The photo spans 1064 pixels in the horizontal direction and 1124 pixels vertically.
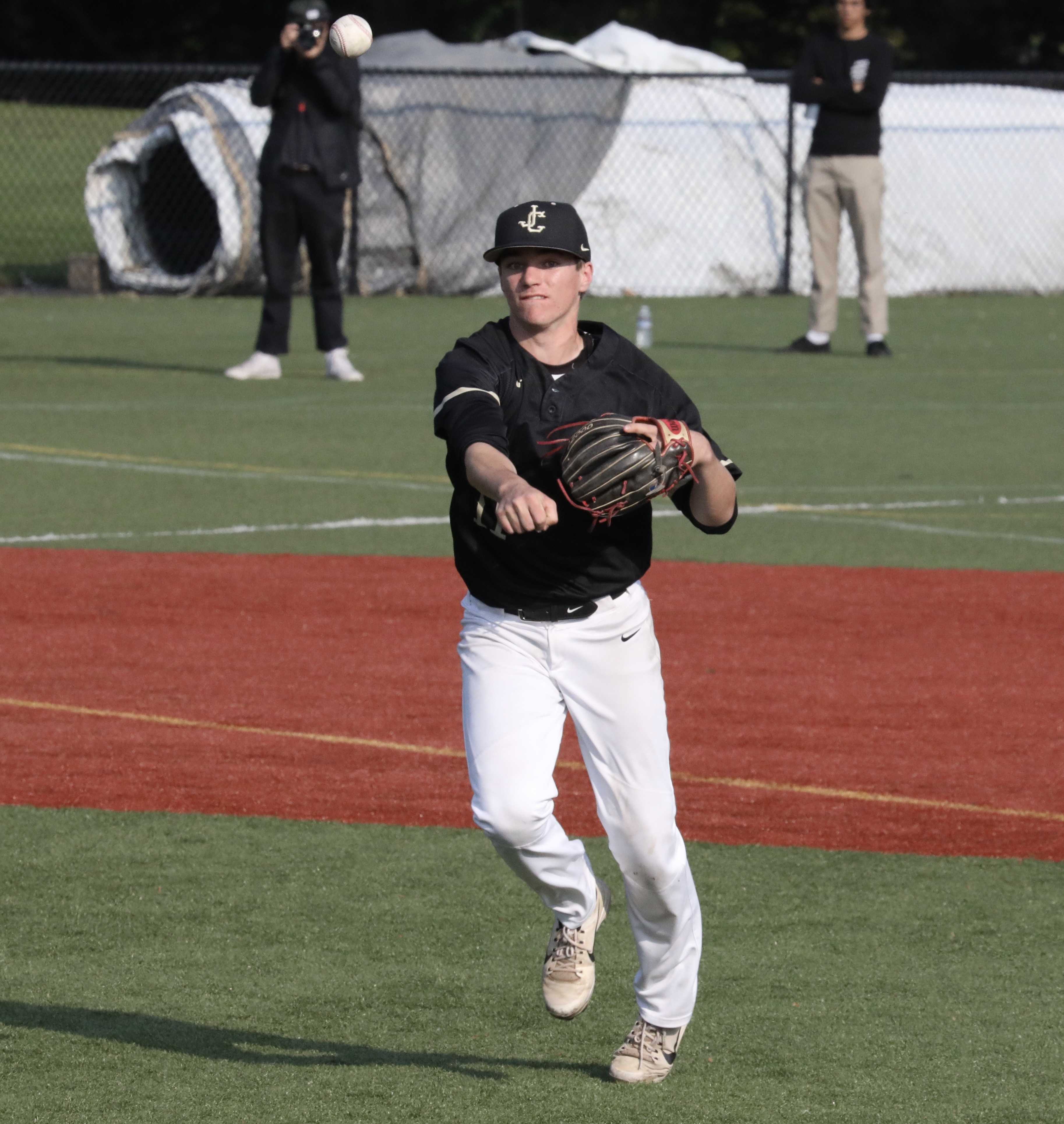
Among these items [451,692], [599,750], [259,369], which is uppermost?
[599,750]

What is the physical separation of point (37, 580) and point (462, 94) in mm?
18139

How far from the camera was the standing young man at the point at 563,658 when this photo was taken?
4.78 meters

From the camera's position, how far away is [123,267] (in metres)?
28.1

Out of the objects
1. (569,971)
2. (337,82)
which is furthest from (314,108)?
(569,971)

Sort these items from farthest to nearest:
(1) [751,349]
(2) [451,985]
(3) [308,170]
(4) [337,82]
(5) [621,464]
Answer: (1) [751,349] → (3) [308,170] → (4) [337,82] → (2) [451,985] → (5) [621,464]

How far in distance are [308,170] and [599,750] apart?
13173 mm

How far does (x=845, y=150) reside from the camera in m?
19.6

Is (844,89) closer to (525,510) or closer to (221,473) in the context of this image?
(221,473)

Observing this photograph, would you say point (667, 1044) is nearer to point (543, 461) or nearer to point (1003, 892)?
point (543, 461)

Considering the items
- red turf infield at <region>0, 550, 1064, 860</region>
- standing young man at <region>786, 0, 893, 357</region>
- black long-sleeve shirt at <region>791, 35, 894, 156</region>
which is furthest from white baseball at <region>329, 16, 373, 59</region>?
black long-sleeve shirt at <region>791, 35, 894, 156</region>

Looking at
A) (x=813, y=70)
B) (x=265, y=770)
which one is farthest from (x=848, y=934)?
(x=813, y=70)

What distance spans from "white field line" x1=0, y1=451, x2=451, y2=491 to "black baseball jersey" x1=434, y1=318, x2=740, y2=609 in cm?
847

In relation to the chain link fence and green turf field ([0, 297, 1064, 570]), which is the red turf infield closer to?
green turf field ([0, 297, 1064, 570])

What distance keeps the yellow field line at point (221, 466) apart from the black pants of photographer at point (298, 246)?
9.75 ft
